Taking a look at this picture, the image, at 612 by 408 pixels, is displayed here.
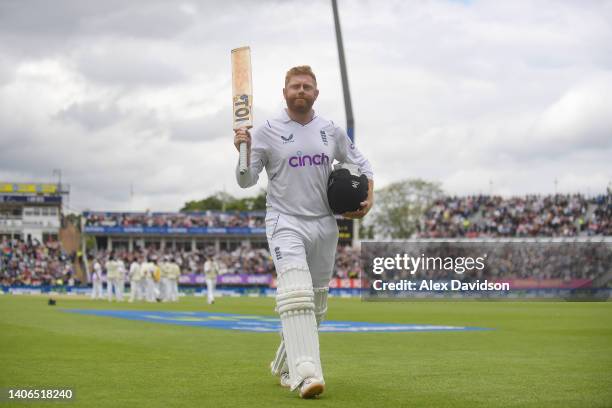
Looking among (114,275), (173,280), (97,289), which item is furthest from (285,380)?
(97,289)

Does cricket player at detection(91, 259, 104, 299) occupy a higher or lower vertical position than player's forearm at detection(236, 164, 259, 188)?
lower

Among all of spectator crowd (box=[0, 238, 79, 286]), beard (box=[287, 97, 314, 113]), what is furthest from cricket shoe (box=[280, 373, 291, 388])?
spectator crowd (box=[0, 238, 79, 286])

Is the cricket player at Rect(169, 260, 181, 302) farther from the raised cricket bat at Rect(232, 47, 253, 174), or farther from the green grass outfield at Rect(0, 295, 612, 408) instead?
the raised cricket bat at Rect(232, 47, 253, 174)

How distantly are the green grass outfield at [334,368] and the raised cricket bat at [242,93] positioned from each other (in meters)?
2.22

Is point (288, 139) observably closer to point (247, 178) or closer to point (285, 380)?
point (247, 178)

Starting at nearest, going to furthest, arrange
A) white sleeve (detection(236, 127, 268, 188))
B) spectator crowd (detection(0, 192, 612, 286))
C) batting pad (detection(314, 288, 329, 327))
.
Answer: white sleeve (detection(236, 127, 268, 188)) → batting pad (detection(314, 288, 329, 327)) → spectator crowd (detection(0, 192, 612, 286))

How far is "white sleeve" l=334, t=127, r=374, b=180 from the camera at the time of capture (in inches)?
331

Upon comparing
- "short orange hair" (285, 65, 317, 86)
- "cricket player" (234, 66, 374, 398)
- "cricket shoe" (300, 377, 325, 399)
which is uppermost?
"short orange hair" (285, 65, 317, 86)

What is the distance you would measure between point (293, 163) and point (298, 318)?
1452 millimetres

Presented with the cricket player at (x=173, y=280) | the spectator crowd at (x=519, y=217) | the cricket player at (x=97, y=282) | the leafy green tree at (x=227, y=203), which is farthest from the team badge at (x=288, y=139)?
the leafy green tree at (x=227, y=203)

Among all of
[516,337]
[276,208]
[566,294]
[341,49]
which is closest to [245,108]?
[276,208]

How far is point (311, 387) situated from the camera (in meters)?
7.28

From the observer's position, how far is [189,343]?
14.5 metres

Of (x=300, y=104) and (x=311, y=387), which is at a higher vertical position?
(x=300, y=104)
